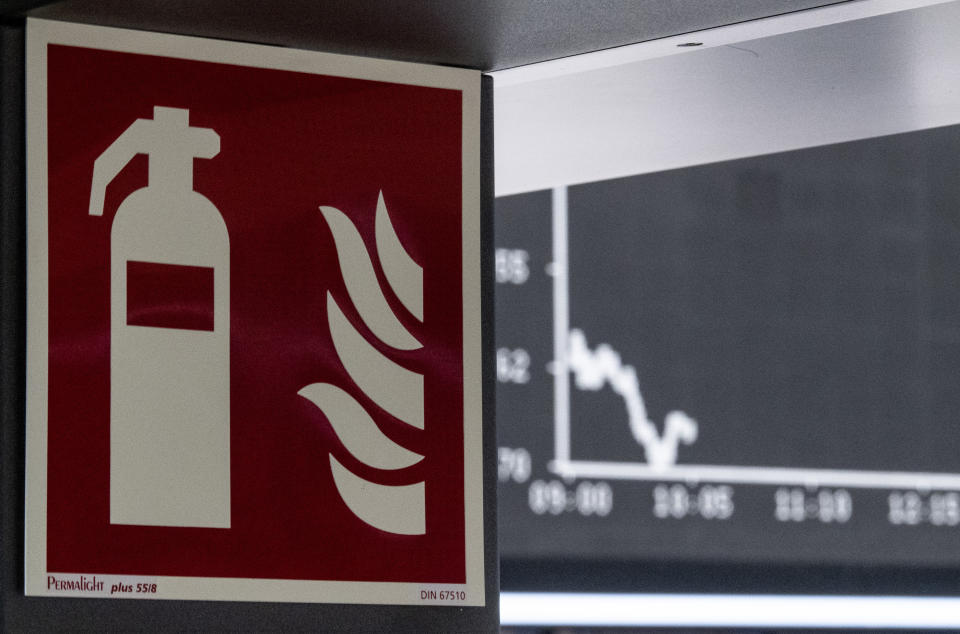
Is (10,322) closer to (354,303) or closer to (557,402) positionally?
(354,303)

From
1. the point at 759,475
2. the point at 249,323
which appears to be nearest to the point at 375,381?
the point at 249,323

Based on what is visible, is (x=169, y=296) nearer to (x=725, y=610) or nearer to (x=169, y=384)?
(x=169, y=384)

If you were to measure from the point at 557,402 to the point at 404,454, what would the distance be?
3807mm

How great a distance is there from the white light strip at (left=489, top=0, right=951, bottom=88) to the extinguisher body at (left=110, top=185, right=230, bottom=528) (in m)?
0.24

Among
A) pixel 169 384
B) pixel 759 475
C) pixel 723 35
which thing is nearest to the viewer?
pixel 169 384

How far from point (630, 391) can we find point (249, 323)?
3979 millimetres

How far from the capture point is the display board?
15.5 feet

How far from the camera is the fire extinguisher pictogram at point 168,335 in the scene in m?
0.87

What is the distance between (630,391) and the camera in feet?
15.9

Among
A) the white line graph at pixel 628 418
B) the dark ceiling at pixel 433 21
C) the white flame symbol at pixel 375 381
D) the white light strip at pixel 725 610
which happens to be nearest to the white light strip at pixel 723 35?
the dark ceiling at pixel 433 21

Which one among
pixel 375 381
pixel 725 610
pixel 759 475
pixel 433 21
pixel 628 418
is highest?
pixel 433 21

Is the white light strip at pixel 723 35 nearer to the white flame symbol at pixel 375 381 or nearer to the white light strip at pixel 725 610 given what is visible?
the white flame symbol at pixel 375 381

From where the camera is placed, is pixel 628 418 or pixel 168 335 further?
pixel 628 418

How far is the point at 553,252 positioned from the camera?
4.77 meters
